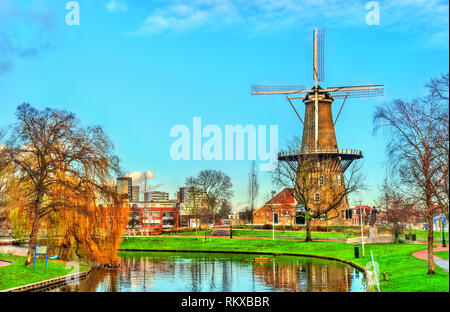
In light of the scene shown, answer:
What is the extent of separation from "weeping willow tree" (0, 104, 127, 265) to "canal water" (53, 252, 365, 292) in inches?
92.0

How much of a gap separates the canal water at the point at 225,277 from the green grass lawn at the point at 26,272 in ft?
4.80

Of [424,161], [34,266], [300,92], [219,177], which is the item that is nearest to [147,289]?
[34,266]

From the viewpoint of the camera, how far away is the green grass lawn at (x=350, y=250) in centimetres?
2044

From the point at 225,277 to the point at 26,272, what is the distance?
410 inches

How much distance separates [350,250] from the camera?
1545 inches

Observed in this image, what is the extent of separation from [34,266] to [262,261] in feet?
54.9

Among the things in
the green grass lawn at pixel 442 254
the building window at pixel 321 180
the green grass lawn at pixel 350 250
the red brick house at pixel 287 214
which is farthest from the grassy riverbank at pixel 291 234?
the green grass lawn at pixel 442 254

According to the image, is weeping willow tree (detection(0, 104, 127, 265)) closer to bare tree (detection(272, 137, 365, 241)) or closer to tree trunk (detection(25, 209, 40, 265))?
tree trunk (detection(25, 209, 40, 265))

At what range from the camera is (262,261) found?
36719 mm

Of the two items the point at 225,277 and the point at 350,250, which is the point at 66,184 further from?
the point at 350,250

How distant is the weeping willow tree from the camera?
86.0 ft

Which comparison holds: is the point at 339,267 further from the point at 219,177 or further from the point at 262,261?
the point at 219,177

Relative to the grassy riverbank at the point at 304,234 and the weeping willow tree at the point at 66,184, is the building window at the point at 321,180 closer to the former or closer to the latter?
the grassy riverbank at the point at 304,234

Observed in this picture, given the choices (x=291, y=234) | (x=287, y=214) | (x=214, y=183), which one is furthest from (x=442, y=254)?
(x=214, y=183)
